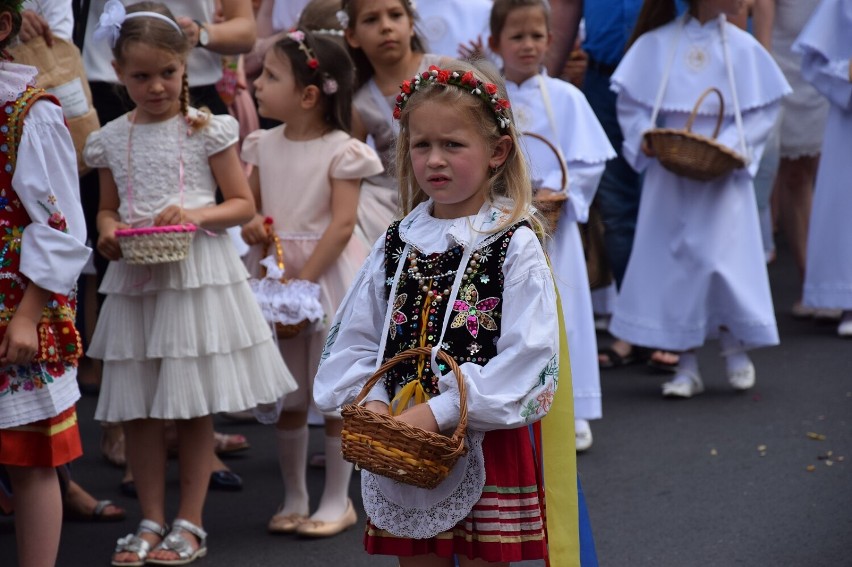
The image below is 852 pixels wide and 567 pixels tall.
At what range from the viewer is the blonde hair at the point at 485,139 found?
3.35 metres

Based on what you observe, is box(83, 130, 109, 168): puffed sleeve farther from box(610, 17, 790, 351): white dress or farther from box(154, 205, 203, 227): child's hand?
box(610, 17, 790, 351): white dress

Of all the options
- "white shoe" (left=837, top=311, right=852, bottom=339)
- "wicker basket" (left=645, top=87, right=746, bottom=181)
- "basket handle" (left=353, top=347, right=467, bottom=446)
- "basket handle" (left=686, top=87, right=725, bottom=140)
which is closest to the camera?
"basket handle" (left=353, top=347, right=467, bottom=446)

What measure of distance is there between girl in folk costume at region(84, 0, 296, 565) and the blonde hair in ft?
4.34

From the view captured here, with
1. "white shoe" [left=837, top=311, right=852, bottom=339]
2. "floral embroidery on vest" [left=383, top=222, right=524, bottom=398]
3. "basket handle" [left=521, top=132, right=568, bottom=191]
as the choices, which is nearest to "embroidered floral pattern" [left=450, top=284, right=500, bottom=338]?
"floral embroidery on vest" [left=383, top=222, right=524, bottom=398]

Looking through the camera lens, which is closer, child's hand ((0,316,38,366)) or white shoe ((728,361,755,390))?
child's hand ((0,316,38,366))

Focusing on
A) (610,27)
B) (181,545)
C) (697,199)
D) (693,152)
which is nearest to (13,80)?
(181,545)

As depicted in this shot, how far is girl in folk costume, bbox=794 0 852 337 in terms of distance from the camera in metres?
7.41

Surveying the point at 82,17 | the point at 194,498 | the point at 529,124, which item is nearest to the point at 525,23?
the point at 529,124

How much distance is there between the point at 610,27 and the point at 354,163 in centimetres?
340

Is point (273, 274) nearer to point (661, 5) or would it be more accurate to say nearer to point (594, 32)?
point (661, 5)

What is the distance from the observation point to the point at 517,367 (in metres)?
3.16

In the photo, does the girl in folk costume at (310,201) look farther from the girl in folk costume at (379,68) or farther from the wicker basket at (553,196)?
the wicker basket at (553,196)

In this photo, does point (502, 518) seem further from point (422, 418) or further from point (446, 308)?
point (446, 308)

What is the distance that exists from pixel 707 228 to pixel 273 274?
113 inches
